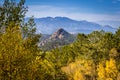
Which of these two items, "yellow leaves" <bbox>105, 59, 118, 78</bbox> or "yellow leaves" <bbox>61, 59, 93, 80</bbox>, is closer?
"yellow leaves" <bbox>105, 59, 118, 78</bbox>

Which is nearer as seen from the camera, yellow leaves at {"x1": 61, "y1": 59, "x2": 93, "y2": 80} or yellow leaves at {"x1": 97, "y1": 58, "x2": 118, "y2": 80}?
yellow leaves at {"x1": 97, "y1": 58, "x2": 118, "y2": 80}

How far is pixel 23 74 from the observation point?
Result: 1938 centimetres

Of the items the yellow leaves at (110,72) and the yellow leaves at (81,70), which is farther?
the yellow leaves at (81,70)

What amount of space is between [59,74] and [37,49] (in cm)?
6019

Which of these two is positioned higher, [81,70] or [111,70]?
[111,70]

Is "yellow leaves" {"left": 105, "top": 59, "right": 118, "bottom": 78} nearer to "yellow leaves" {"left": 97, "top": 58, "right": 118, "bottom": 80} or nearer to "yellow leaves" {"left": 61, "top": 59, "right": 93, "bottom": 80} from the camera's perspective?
"yellow leaves" {"left": 97, "top": 58, "right": 118, "bottom": 80}

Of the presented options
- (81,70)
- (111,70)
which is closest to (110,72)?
(111,70)

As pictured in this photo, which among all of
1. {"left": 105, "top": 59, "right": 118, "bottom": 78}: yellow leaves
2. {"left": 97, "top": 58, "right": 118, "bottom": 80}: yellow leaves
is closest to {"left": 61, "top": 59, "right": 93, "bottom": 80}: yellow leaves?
{"left": 97, "top": 58, "right": 118, "bottom": 80}: yellow leaves

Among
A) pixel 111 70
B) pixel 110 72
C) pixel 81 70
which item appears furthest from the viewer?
pixel 81 70

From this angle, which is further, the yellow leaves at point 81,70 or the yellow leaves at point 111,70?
the yellow leaves at point 81,70

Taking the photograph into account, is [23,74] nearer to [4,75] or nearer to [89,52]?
[4,75]

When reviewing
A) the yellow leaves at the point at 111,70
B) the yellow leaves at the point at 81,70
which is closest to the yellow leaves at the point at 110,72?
the yellow leaves at the point at 111,70

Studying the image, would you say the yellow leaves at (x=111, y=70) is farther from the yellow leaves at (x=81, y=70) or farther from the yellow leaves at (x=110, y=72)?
the yellow leaves at (x=81, y=70)

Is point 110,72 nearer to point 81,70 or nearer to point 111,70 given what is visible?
point 111,70
